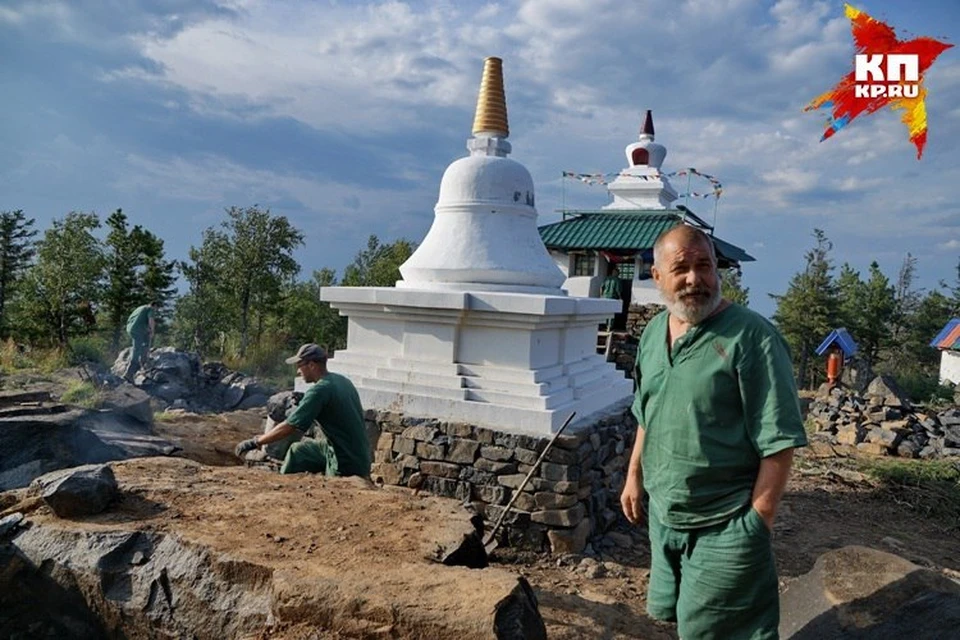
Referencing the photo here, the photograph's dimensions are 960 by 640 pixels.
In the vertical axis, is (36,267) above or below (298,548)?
above

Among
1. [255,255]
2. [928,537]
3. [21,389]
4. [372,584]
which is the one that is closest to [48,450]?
[372,584]

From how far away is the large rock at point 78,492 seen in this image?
310 cm

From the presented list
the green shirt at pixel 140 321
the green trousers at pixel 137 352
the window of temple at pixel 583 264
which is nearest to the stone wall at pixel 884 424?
the window of temple at pixel 583 264

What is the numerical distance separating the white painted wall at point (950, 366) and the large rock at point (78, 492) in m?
23.0

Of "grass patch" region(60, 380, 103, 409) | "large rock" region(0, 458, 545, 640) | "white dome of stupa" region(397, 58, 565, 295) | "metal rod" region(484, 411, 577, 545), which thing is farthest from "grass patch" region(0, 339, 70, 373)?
"metal rod" region(484, 411, 577, 545)

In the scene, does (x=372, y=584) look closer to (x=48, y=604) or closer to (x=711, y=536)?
(x=711, y=536)

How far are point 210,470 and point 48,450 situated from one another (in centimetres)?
198

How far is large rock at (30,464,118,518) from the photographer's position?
3.10 metres

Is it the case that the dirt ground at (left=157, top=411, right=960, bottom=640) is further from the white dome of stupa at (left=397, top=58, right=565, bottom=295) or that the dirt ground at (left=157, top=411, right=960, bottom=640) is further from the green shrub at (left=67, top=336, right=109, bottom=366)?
the green shrub at (left=67, top=336, right=109, bottom=366)

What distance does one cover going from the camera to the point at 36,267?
1448 centimetres

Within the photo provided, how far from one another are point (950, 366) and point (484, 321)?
21.2 metres

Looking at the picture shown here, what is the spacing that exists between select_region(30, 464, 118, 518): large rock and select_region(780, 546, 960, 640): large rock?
3268 millimetres

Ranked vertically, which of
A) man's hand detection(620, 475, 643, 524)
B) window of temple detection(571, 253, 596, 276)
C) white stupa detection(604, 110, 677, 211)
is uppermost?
white stupa detection(604, 110, 677, 211)

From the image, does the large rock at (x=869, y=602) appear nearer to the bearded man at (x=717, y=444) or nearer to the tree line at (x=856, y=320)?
the bearded man at (x=717, y=444)
